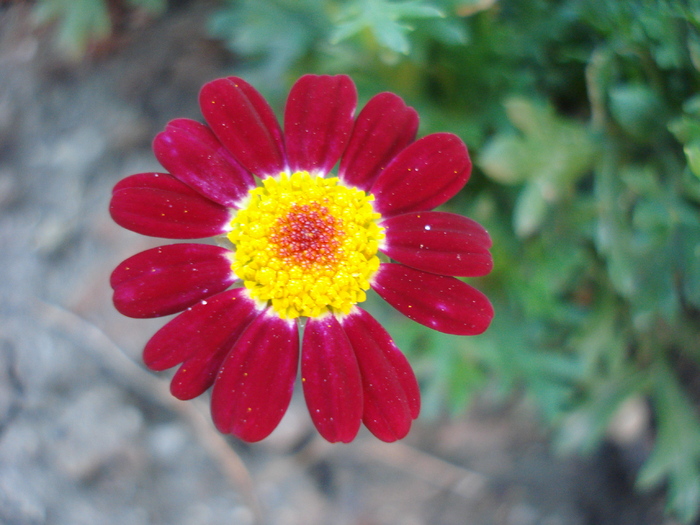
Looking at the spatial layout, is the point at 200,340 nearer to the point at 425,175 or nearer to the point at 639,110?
the point at 425,175

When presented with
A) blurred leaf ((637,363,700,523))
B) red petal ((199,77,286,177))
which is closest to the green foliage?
red petal ((199,77,286,177))

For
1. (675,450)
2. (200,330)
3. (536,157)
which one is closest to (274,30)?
(536,157)

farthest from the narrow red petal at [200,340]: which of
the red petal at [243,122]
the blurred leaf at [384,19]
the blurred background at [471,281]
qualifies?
the blurred background at [471,281]

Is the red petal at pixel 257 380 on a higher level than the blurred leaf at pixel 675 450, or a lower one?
higher

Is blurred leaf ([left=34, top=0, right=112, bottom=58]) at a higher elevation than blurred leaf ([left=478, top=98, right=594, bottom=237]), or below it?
below

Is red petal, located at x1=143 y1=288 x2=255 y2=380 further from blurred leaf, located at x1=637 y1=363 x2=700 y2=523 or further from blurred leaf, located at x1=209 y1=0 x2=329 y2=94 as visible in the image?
blurred leaf, located at x1=637 y1=363 x2=700 y2=523

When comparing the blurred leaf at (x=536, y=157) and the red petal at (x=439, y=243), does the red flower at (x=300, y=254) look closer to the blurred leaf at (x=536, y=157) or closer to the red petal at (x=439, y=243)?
the red petal at (x=439, y=243)

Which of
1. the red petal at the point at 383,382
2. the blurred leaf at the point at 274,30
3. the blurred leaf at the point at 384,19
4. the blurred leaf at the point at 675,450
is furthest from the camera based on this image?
the blurred leaf at the point at 675,450
